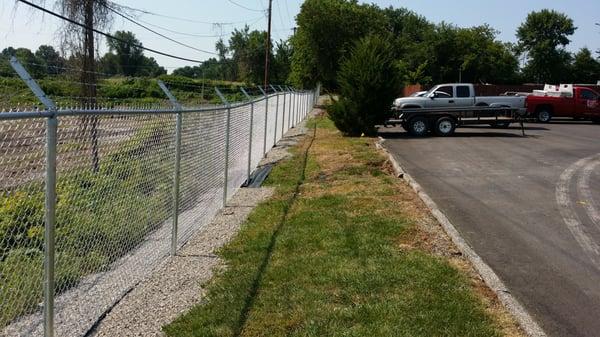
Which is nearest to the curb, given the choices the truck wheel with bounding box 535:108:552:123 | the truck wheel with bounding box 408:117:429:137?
the truck wheel with bounding box 408:117:429:137

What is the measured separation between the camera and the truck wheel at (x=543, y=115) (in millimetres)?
31750

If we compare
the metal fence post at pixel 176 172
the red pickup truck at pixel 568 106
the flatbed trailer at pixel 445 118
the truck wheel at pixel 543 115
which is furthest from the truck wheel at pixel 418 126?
the metal fence post at pixel 176 172

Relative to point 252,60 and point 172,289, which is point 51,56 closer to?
point 172,289

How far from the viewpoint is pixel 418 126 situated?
74.8ft

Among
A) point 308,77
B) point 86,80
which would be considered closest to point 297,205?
point 86,80

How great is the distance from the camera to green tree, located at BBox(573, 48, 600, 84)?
84.6 metres

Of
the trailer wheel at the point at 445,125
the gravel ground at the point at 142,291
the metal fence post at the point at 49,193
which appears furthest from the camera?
the trailer wheel at the point at 445,125

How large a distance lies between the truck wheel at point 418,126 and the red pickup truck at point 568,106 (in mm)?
11520

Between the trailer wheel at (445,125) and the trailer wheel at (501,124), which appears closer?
the trailer wheel at (445,125)

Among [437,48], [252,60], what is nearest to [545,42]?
[437,48]

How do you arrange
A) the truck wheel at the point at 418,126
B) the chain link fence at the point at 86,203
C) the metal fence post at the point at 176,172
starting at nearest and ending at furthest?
the chain link fence at the point at 86,203, the metal fence post at the point at 176,172, the truck wheel at the point at 418,126

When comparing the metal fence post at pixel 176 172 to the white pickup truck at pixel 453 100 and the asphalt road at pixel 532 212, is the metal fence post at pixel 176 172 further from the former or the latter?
the white pickup truck at pixel 453 100

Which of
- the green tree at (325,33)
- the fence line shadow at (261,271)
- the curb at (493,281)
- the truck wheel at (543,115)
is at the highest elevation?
the green tree at (325,33)

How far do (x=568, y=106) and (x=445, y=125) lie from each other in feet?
42.5
